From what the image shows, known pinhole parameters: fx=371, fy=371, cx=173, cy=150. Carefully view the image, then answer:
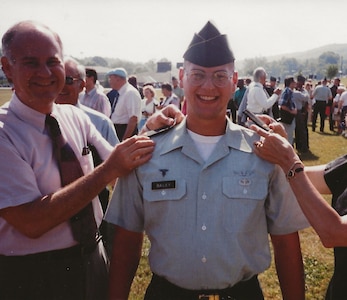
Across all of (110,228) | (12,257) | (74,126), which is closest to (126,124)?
(110,228)

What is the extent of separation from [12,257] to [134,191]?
761 millimetres

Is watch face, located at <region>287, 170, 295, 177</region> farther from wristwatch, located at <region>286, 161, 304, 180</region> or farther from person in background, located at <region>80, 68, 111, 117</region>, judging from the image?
person in background, located at <region>80, 68, 111, 117</region>

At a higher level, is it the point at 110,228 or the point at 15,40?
the point at 15,40

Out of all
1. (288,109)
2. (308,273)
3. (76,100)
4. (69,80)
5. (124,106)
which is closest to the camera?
(69,80)

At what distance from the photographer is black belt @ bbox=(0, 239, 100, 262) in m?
2.06

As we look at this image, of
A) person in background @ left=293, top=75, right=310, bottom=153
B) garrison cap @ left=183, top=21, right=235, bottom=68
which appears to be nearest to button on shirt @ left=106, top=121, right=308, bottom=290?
garrison cap @ left=183, top=21, right=235, bottom=68

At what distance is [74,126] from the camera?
2.39m

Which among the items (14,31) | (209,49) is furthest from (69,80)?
(209,49)

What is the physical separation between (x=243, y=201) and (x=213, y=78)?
71 centimetres

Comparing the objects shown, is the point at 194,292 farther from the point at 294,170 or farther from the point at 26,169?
the point at 26,169

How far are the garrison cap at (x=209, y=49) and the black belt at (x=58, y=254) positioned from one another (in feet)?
4.22

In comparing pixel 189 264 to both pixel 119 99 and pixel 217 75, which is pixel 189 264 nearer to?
pixel 217 75

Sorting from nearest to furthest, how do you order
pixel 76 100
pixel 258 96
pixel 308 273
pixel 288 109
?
pixel 76 100, pixel 308 273, pixel 258 96, pixel 288 109

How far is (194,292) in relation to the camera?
2.03 m
